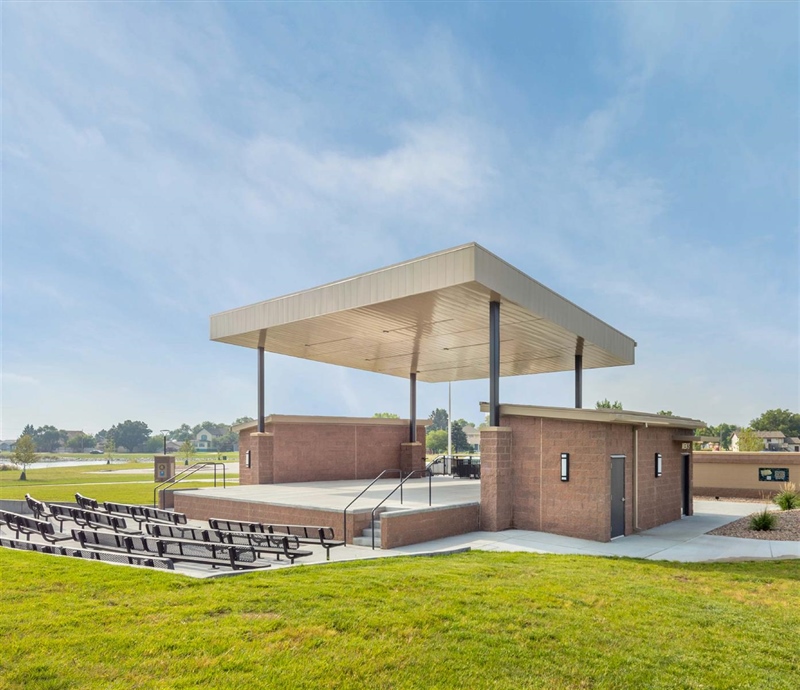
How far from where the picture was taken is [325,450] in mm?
23328

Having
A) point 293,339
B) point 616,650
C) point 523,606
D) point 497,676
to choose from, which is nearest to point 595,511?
point 523,606

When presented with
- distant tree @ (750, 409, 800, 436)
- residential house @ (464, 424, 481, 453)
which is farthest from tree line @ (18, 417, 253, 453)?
distant tree @ (750, 409, 800, 436)

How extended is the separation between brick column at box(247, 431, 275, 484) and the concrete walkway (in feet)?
33.3

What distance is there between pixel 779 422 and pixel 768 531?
12928 cm

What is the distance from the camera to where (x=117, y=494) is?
25.2 m

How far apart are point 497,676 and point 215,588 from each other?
394cm

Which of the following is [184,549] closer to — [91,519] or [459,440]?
[91,519]

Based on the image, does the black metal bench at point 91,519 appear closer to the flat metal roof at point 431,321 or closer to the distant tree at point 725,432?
the flat metal roof at point 431,321

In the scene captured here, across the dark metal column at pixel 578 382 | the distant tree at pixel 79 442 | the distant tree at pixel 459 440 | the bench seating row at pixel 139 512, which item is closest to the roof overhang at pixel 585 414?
the dark metal column at pixel 578 382

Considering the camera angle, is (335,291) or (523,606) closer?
(523,606)

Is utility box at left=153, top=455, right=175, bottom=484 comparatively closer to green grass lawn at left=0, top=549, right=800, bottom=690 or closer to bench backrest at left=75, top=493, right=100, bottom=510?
bench backrest at left=75, top=493, right=100, bottom=510

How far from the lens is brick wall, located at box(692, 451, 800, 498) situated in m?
25.6

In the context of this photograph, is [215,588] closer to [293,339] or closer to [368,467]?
[293,339]

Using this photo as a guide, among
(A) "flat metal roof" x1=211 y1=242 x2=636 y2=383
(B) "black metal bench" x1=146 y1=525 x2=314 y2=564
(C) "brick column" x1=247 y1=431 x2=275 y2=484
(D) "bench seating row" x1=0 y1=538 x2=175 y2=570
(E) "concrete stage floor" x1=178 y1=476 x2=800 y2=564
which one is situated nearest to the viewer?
(D) "bench seating row" x1=0 y1=538 x2=175 y2=570
